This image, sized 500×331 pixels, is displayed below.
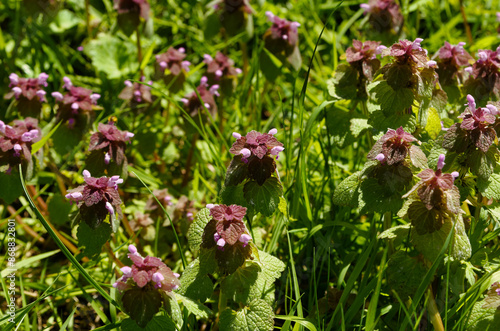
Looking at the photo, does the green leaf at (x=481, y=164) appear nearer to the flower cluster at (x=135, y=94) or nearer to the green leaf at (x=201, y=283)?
the green leaf at (x=201, y=283)

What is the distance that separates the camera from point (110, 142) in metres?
2.25

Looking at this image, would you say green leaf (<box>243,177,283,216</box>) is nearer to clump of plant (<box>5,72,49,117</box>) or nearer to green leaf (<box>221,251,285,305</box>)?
green leaf (<box>221,251,285,305</box>)

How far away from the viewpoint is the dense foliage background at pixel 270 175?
1789 millimetres

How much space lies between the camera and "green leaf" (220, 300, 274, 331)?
1.76 meters

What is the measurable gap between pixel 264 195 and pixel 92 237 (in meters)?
0.66

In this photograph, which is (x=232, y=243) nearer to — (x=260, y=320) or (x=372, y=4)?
(x=260, y=320)

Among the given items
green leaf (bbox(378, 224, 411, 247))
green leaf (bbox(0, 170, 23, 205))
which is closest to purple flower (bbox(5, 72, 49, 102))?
green leaf (bbox(0, 170, 23, 205))

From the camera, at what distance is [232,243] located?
1.64 metres

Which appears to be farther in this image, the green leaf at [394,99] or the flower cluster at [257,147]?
the green leaf at [394,99]

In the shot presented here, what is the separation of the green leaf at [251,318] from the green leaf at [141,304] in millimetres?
241

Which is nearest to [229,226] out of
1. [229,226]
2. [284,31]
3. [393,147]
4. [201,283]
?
[229,226]

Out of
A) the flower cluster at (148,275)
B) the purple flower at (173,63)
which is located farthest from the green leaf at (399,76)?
the purple flower at (173,63)

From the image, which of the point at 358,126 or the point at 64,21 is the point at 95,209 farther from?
the point at 64,21

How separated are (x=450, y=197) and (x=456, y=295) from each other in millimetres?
508
